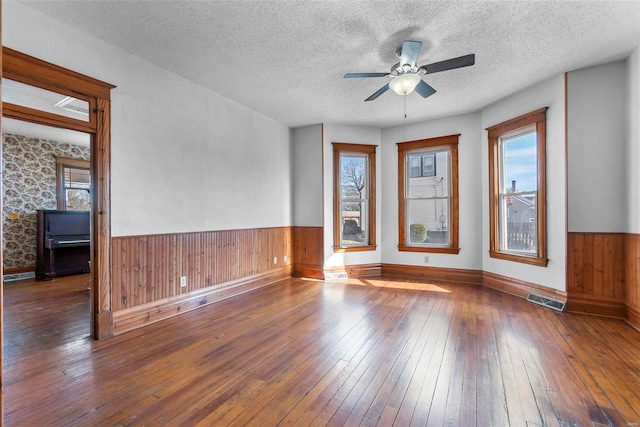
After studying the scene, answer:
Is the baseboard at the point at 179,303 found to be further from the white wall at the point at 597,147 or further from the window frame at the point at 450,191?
the white wall at the point at 597,147

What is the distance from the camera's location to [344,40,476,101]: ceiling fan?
9.04 feet

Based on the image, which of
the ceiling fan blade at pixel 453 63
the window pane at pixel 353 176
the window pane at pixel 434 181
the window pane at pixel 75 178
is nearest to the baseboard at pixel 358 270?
the window pane at pixel 353 176

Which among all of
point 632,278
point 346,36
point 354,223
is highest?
point 346,36

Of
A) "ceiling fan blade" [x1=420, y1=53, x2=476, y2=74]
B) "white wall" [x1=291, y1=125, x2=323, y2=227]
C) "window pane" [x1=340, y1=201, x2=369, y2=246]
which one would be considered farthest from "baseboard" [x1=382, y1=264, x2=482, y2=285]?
"ceiling fan blade" [x1=420, y1=53, x2=476, y2=74]

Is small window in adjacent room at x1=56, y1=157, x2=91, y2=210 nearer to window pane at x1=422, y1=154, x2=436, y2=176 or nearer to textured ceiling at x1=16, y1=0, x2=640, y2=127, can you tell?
textured ceiling at x1=16, y1=0, x2=640, y2=127

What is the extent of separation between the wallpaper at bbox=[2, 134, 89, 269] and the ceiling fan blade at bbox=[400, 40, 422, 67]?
6957mm

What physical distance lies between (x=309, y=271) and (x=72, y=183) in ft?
17.6

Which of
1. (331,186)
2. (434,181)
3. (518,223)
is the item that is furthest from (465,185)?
(331,186)

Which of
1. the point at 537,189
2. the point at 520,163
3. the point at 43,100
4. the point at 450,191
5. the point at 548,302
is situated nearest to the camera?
the point at 43,100

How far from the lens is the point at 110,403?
2.06m

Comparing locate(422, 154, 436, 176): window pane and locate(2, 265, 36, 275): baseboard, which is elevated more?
locate(422, 154, 436, 176): window pane

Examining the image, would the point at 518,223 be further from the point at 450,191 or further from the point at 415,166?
the point at 415,166

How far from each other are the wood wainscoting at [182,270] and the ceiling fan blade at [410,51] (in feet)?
10.2

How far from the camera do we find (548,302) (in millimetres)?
3877
